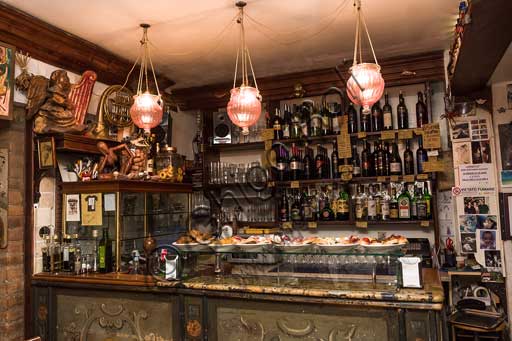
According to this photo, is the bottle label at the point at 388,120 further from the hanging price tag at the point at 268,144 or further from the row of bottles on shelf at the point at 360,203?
the hanging price tag at the point at 268,144

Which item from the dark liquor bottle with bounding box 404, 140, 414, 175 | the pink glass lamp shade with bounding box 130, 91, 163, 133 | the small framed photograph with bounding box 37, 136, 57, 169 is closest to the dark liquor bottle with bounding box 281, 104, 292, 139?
the dark liquor bottle with bounding box 404, 140, 414, 175

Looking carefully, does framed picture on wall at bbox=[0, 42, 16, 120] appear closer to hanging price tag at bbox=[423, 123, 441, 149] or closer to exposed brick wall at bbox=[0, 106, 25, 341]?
exposed brick wall at bbox=[0, 106, 25, 341]

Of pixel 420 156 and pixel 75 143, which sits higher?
pixel 75 143

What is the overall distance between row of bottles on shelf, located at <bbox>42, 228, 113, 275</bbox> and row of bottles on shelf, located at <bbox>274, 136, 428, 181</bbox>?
1.99 meters

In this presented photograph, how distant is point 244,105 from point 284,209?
6.08 ft

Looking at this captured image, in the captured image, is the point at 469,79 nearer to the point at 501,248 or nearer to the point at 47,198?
the point at 501,248

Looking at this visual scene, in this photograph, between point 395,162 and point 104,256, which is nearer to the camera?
point 104,256

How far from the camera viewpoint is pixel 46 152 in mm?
3168

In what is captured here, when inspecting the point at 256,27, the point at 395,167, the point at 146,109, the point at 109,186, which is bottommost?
the point at 109,186

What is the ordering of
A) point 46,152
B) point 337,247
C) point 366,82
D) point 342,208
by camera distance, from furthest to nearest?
point 342,208
point 46,152
point 366,82
point 337,247

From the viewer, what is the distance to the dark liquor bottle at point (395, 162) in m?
4.02

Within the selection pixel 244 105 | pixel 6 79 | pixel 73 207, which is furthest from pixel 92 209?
pixel 244 105

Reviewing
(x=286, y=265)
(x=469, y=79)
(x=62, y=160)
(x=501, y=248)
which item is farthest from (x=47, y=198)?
(x=501, y=248)

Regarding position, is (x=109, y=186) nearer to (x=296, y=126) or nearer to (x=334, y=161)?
(x=296, y=126)
